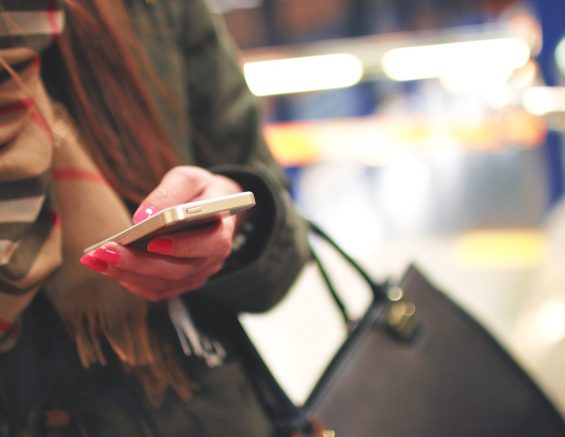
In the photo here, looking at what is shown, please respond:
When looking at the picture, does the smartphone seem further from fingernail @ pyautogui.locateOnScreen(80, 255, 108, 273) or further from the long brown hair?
the long brown hair

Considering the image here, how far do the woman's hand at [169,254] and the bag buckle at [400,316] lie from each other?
29cm

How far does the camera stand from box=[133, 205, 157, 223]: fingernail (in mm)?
411

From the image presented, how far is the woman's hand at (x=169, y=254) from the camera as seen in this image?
408mm

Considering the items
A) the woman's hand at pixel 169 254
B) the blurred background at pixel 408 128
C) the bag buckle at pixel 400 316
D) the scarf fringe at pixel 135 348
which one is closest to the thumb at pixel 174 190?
the woman's hand at pixel 169 254

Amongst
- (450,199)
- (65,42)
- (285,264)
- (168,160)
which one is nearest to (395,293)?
(285,264)

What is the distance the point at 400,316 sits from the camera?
73cm

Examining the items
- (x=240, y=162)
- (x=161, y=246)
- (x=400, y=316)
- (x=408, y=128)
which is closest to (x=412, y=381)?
(x=400, y=316)

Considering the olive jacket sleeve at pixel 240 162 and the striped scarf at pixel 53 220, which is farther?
the olive jacket sleeve at pixel 240 162

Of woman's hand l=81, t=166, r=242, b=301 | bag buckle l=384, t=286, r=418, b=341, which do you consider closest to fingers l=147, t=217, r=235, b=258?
woman's hand l=81, t=166, r=242, b=301

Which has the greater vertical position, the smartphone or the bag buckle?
the smartphone

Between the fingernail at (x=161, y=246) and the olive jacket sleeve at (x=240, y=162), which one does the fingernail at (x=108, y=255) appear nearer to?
the fingernail at (x=161, y=246)

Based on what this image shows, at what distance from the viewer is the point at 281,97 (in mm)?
2920

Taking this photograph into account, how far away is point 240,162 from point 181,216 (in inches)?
14.8

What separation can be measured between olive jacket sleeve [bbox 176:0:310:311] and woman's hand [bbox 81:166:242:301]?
8 centimetres
